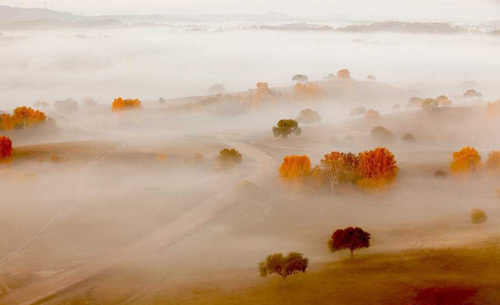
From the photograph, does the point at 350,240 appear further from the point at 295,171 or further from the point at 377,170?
the point at 295,171

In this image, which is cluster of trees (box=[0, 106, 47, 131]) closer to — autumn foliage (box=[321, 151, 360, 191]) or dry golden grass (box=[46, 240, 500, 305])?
autumn foliage (box=[321, 151, 360, 191])

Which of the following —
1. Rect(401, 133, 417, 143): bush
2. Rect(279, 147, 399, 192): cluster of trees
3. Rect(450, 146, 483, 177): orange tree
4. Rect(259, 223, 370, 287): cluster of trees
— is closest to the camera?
Rect(259, 223, 370, 287): cluster of trees

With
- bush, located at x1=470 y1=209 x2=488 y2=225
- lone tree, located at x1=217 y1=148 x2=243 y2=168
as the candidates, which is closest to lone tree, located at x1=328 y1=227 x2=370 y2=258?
bush, located at x1=470 y1=209 x2=488 y2=225

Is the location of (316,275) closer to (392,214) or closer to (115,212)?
(392,214)

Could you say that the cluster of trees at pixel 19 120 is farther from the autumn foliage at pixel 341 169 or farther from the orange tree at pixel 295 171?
the autumn foliage at pixel 341 169

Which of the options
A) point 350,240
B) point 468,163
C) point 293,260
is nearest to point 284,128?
point 468,163

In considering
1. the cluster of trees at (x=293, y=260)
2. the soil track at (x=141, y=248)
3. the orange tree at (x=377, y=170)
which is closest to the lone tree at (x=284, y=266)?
the cluster of trees at (x=293, y=260)

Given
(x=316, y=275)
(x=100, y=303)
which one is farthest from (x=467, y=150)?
(x=100, y=303)
